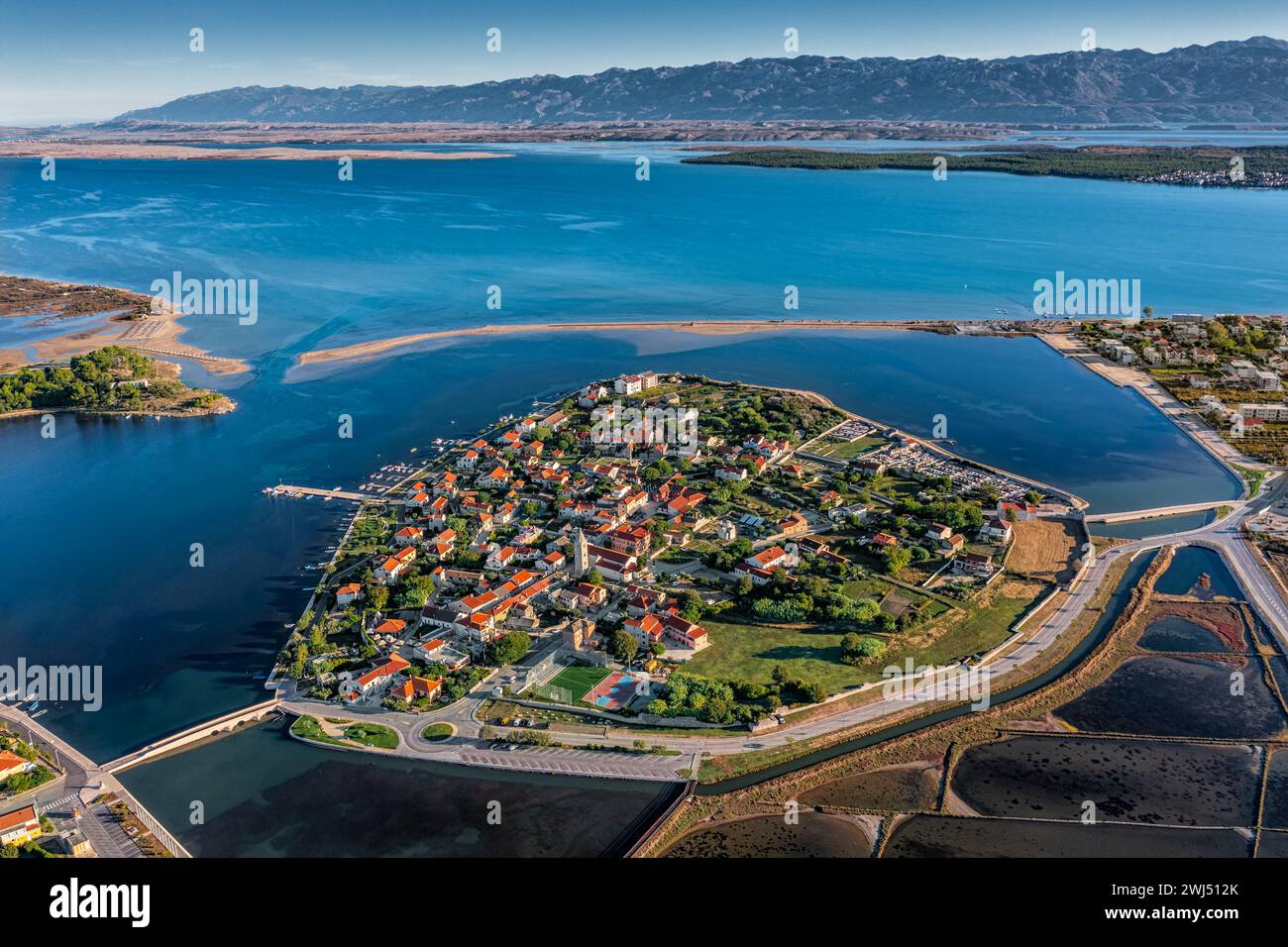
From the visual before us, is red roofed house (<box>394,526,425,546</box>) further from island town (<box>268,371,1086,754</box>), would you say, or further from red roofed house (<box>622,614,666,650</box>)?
red roofed house (<box>622,614,666,650</box>)

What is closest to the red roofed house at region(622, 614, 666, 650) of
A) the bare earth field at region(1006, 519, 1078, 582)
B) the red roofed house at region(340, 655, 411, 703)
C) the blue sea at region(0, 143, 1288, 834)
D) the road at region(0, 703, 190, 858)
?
the red roofed house at region(340, 655, 411, 703)

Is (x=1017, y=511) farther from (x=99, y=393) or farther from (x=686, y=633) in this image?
(x=99, y=393)

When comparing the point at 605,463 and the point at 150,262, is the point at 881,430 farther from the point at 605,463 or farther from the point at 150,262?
the point at 150,262

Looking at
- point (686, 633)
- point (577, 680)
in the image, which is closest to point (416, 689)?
point (577, 680)

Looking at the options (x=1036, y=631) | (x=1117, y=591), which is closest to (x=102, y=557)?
(x=1036, y=631)

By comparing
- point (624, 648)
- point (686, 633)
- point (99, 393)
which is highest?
point (99, 393)

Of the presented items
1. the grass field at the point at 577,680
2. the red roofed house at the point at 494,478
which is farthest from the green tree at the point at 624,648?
the red roofed house at the point at 494,478
